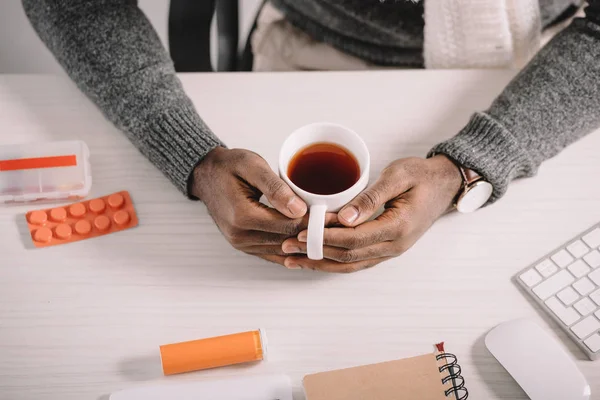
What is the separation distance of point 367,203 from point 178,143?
0.88 feet

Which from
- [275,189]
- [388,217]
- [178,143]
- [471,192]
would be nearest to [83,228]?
[178,143]

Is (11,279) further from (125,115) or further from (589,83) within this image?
(589,83)

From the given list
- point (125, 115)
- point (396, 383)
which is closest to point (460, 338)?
point (396, 383)

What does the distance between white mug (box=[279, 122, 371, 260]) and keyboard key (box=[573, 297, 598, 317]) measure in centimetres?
28

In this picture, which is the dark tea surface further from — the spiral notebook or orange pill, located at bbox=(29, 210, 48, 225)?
orange pill, located at bbox=(29, 210, 48, 225)

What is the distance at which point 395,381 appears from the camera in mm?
552

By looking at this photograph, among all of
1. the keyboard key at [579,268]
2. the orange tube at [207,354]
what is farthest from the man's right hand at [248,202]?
the keyboard key at [579,268]

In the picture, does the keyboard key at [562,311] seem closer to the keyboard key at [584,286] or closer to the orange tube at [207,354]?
the keyboard key at [584,286]

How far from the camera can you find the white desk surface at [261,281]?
580mm

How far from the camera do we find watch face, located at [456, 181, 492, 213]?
656mm

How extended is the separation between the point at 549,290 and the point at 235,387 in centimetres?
37

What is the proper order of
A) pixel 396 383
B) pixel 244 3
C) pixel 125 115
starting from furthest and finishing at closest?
pixel 244 3
pixel 125 115
pixel 396 383

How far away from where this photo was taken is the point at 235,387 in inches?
21.9

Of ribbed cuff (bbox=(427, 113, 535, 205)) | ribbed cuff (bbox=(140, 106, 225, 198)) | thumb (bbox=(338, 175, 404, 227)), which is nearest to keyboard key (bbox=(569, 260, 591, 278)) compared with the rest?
ribbed cuff (bbox=(427, 113, 535, 205))
